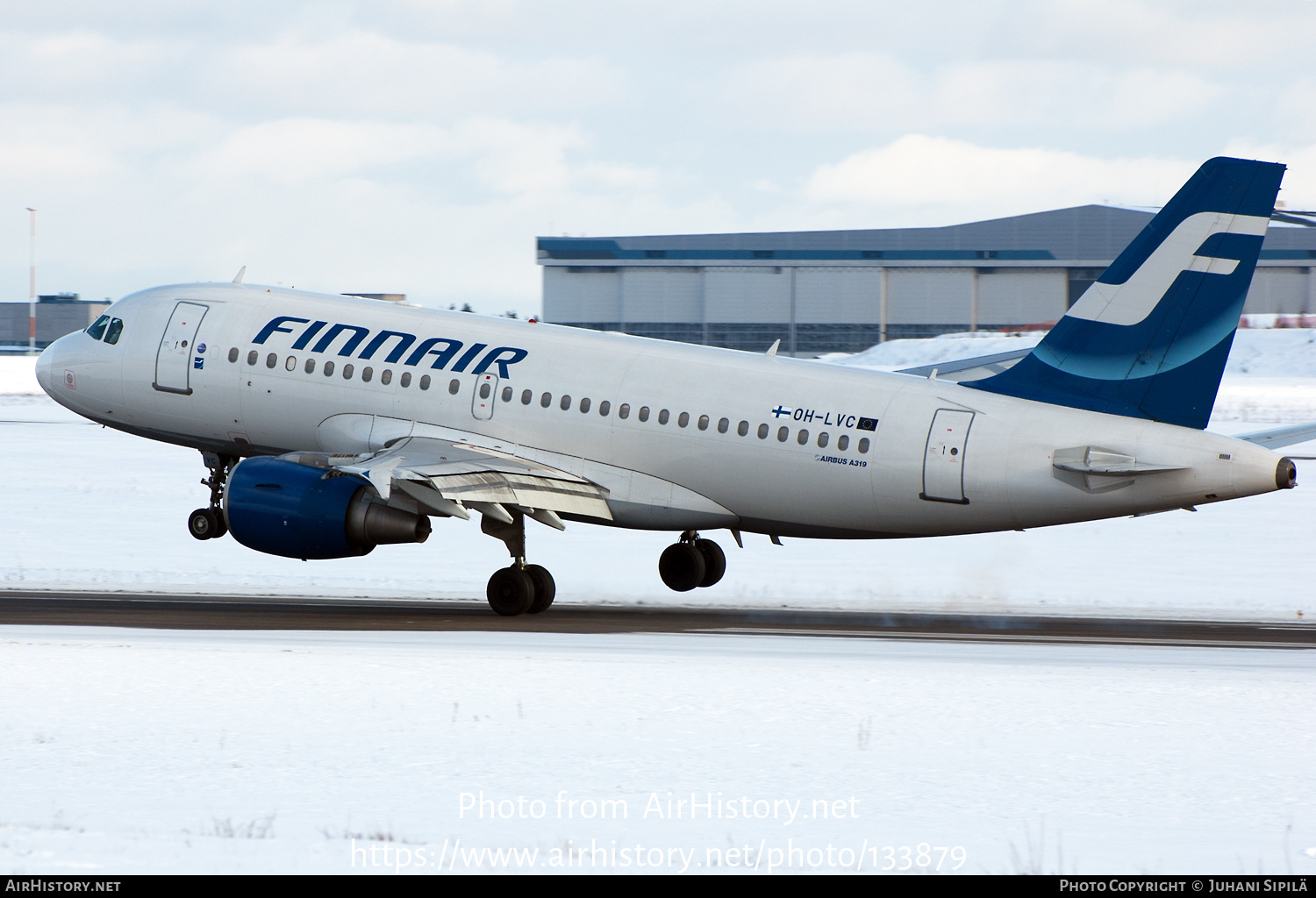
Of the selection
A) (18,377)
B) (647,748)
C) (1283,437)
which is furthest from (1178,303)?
(18,377)

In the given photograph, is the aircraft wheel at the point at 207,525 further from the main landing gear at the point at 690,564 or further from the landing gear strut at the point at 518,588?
the main landing gear at the point at 690,564

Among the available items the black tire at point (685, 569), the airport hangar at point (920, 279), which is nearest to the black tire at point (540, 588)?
the black tire at point (685, 569)

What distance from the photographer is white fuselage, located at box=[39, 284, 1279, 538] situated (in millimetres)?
21609

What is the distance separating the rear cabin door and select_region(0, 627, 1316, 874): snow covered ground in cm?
639

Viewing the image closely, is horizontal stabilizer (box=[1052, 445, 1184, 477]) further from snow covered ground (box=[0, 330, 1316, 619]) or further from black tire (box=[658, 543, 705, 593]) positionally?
black tire (box=[658, 543, 705, 593])

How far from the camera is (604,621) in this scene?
22.7 m

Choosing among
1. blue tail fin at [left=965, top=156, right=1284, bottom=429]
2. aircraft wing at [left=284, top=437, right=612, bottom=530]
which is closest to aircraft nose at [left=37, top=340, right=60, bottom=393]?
aircraft wing at [left=284, top=437, right=612, bottom=530]

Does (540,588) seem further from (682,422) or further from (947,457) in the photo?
(947,457)

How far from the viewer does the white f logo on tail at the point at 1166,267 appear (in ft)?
67.5

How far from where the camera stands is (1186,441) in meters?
20.7

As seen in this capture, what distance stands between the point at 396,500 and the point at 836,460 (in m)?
6.74

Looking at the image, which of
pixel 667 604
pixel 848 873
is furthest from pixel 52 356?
pixel 848 873

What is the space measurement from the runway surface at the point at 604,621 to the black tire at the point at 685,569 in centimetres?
180
